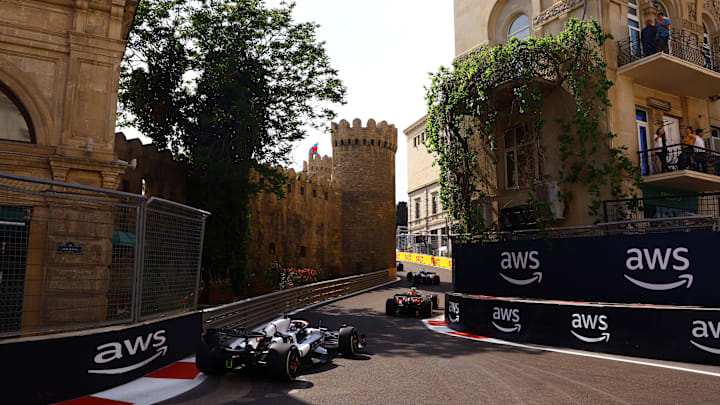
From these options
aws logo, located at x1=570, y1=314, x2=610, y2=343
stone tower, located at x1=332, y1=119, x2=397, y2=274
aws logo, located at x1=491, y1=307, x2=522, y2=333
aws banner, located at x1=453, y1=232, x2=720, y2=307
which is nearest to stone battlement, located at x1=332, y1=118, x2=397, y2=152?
stone tower, located at x1=332, y1=119, x2=397, y2=274

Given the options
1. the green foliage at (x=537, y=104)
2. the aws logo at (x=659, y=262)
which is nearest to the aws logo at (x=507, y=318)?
the green foliage at (x=537, y=104)

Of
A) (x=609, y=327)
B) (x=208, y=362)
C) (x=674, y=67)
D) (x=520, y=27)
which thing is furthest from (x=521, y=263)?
(x=520, y=27)

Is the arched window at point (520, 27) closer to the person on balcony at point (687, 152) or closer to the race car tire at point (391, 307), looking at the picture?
the person on balcony at point (687, 152)

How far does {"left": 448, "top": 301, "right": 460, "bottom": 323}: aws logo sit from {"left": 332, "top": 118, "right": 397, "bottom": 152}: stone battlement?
1170 inches

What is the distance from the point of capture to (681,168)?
40.0 ft

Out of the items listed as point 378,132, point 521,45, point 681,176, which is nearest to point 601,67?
point 521,45

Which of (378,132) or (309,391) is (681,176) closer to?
(309,391)

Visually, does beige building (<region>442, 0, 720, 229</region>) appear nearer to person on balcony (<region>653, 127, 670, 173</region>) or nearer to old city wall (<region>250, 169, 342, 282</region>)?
person on balcony (<region>653, 127, 670, 173</region>)

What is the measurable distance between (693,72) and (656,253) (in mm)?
6949

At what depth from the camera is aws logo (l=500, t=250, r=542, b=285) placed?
34.2 feet

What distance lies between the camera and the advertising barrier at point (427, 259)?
4612 centimetres

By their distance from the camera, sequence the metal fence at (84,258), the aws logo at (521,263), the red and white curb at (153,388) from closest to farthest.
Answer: the metal fence at (84,258)
the red and white curb at (153,388)
the aws logo at (521,263)

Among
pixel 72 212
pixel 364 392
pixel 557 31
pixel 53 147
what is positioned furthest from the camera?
pixel 557 31

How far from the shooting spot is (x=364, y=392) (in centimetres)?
592
